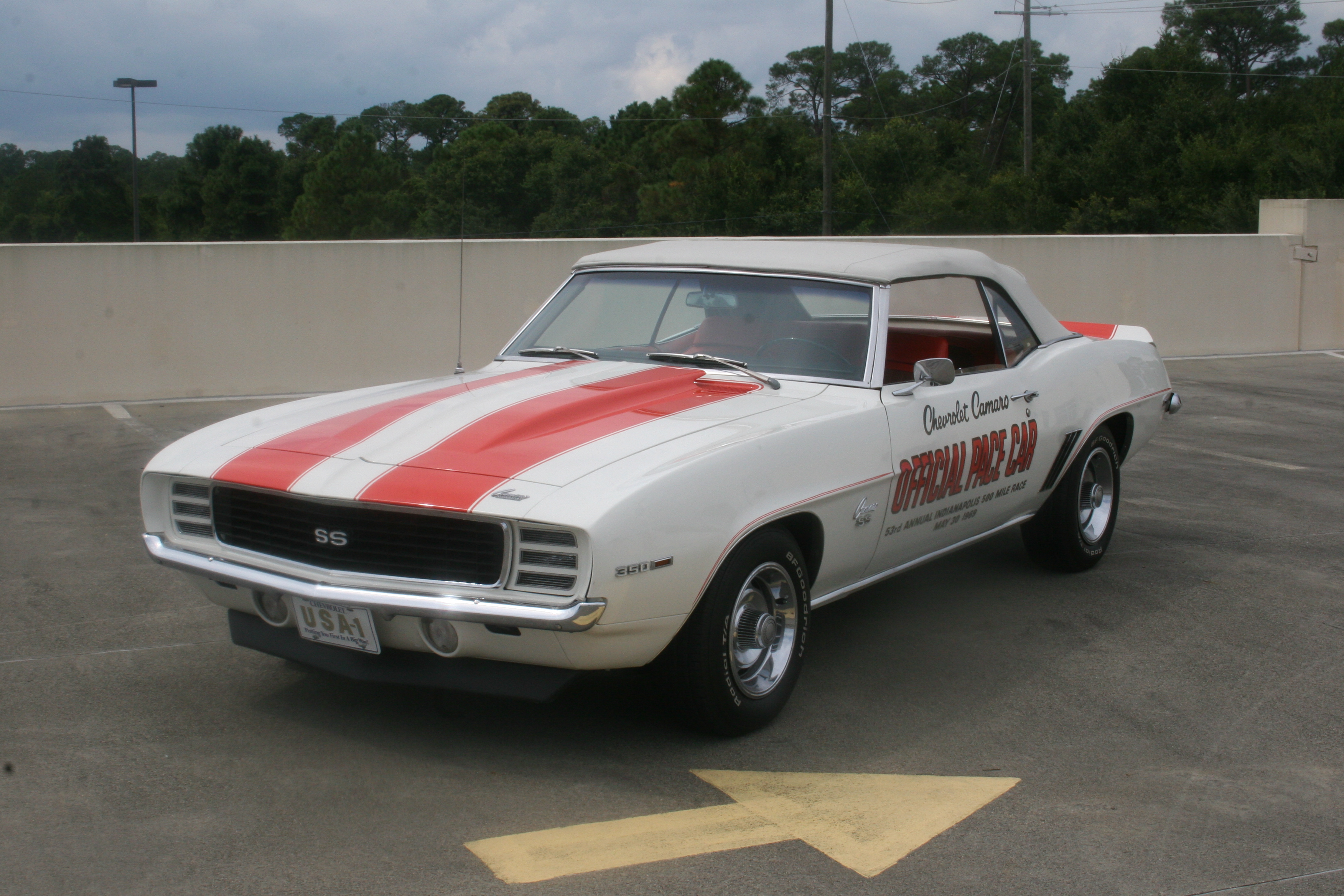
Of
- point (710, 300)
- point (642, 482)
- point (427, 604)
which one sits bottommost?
point (427, 604)

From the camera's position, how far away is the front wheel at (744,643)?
12.0 feet

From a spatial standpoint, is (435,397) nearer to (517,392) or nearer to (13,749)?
(517,392)

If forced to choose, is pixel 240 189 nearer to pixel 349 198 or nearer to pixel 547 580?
pixel 349 198

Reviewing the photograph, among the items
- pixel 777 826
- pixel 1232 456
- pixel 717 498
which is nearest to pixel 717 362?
pixel 717 498

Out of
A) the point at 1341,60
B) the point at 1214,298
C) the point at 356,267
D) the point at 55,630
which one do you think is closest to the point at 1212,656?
the point at 55,630

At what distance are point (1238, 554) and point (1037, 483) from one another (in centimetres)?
154

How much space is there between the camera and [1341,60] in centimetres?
4862

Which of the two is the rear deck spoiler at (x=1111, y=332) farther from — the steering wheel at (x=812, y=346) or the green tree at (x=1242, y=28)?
the green tree at (x=1242, y=28)

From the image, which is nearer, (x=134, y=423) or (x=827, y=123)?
(x=134, y=423)

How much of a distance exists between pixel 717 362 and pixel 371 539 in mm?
1619

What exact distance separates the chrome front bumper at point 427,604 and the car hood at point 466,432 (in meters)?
0.26

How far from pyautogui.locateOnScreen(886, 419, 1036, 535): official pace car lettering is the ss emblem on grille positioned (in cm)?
189

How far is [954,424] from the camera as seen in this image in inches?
187

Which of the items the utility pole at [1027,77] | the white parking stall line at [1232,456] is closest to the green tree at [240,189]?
the utility pole at [1027,77]
